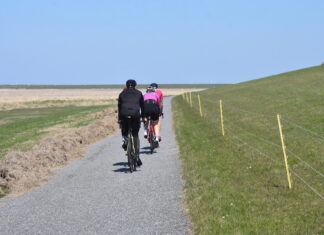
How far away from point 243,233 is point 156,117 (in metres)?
10.3

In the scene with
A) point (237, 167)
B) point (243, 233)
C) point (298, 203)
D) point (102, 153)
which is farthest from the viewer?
point (102, 153)

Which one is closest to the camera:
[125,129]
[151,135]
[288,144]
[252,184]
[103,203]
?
[103,203]

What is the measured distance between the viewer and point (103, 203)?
10453 millimetres

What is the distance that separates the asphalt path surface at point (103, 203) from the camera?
8688 millimetres

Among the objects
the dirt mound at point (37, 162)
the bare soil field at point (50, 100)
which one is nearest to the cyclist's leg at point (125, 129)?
the dirt mound at point (37, 162)

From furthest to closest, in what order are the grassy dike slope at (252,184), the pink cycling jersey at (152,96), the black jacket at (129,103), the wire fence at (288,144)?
the pink cycling jersey at (152,96)
the black jacket at (129,103)
the wire fence at (288,144)
the grassy dike slope at (252,184)

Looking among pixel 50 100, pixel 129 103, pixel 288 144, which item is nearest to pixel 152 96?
pixel 129 103

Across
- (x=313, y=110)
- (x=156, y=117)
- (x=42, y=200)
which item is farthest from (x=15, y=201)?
(x=313, y=110)

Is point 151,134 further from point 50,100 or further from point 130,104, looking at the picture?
point 50,100

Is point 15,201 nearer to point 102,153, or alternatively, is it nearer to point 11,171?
point 11,171

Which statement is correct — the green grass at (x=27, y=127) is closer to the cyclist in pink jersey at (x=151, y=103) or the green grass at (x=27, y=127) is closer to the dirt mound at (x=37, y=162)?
the dirt mound at (x=37, y=162)

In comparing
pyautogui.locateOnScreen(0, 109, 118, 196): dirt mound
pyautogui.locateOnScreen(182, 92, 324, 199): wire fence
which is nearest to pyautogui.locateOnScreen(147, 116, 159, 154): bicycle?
pyautogui.locateOnScreen(0, 109, 118, 196): dirt mound

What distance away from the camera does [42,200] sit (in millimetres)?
11156

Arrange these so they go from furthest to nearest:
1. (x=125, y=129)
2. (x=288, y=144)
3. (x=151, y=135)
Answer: (x=151, y=135) < (x=288, y=144) < (x=125, y=129)
